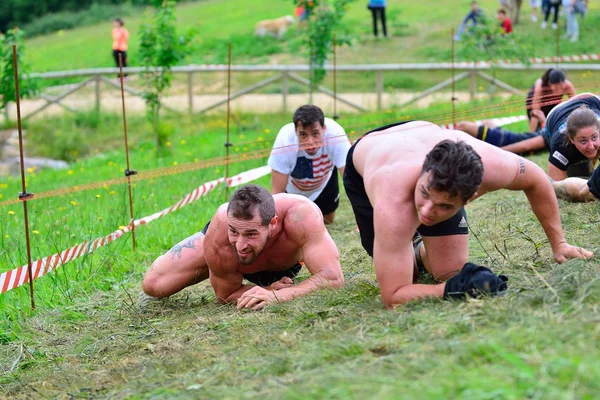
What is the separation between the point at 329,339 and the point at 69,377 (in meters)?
1.49

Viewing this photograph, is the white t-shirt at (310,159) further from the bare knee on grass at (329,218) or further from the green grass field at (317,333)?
the green grass field at (317,333)

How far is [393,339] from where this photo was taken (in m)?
3.76

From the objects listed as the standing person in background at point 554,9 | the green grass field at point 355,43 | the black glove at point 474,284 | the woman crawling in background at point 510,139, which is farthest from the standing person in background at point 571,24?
the black glove at point 474,284

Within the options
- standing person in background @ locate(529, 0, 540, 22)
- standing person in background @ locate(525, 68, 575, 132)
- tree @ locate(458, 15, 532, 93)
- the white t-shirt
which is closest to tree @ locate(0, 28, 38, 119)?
tree @ locate(458, 15, 532, 93)

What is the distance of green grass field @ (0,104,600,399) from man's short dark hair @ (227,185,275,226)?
55 cm

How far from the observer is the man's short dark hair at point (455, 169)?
12.6 feet

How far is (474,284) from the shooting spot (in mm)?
4074

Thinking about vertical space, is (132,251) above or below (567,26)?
below

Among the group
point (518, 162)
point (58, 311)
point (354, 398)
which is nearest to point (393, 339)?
point (354, 398)

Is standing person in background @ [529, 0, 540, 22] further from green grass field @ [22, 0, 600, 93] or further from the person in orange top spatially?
the person in orange top

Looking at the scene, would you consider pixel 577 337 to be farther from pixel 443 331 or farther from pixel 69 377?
pixel 69 377

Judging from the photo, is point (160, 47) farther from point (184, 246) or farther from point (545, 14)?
point (545, 14)

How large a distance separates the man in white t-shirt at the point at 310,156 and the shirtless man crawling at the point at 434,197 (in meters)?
2.39

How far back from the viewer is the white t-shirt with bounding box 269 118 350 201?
297 inches
